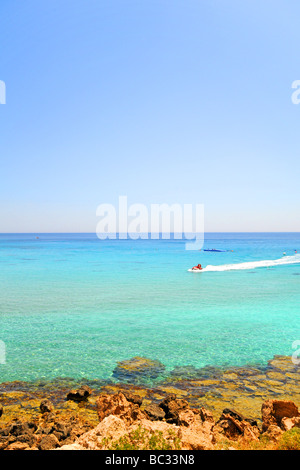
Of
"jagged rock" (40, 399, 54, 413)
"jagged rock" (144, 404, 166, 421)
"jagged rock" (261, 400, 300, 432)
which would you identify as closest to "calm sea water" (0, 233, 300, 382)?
"jagged rock" (40, 399, 54, 413)

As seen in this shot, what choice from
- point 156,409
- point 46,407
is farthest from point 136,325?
point 156,409

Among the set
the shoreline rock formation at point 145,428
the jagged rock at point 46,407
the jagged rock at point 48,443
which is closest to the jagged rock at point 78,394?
the jagged rock at point 46,407

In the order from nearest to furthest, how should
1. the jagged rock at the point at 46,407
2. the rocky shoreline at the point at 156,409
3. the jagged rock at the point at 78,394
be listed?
the rocky shoreline at the point at 156,409 < the jagged rock at the point at 46,407 < the jagged rock at the point at 78,394

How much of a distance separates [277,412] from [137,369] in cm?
729

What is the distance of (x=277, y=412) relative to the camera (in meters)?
11.2

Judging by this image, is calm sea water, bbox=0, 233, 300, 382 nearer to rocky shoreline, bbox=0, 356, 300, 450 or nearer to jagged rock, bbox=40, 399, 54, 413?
rocky shoreline, bbox=0, 356, 300, 450

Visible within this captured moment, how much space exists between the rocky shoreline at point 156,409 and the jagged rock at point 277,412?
3 cm

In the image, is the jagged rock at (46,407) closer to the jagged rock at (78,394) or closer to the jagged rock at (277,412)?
the jagged rock at (78,394)

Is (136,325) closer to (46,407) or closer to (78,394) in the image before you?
(78,394)

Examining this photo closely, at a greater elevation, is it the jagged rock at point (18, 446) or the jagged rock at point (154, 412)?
the jagged rock at point (18, 446)

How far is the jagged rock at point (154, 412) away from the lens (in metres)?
11.2

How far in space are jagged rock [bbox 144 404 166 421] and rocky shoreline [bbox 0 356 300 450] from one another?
0.03 m
